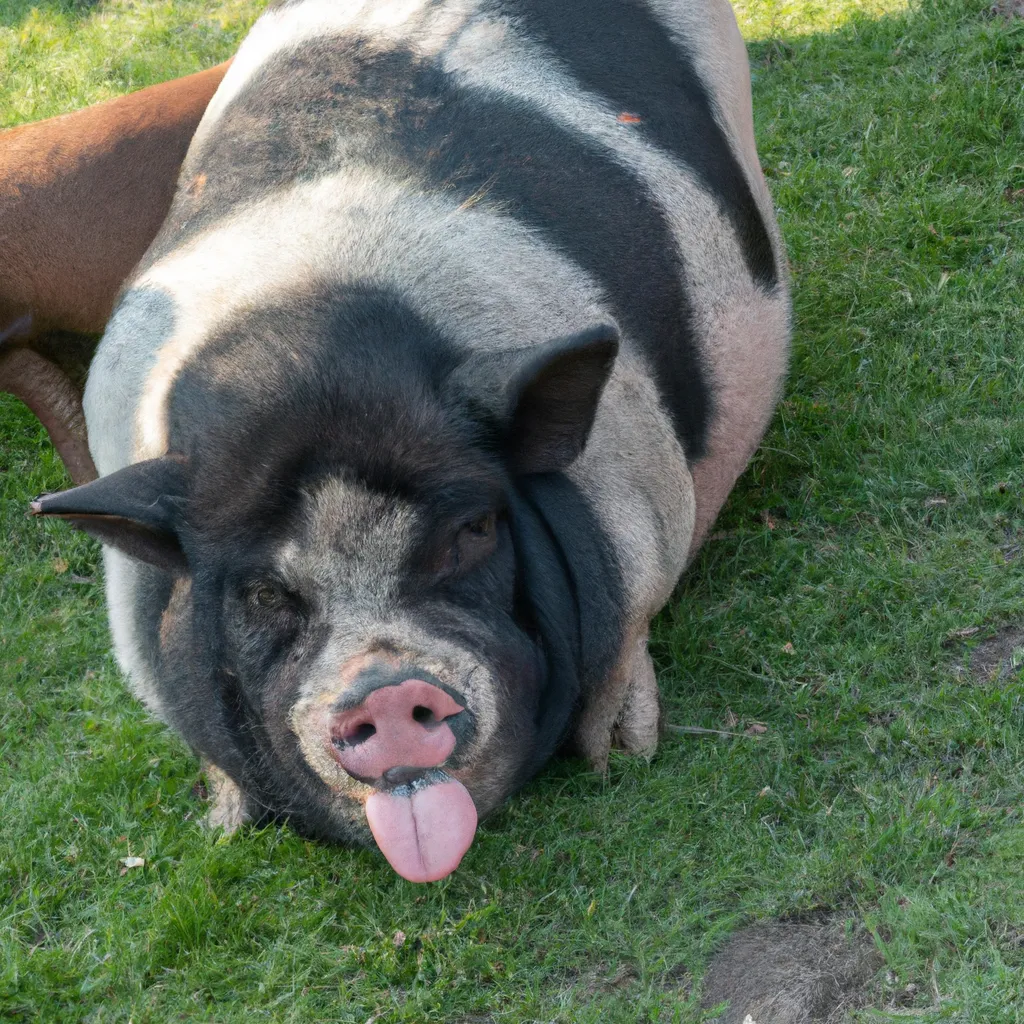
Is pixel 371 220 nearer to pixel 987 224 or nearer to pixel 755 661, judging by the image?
pixel 755 661

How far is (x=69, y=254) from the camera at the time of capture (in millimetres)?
6004

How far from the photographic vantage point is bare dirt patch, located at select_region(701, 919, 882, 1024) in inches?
127

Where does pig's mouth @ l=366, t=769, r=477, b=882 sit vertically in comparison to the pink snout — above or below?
below

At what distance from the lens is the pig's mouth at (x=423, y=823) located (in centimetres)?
339

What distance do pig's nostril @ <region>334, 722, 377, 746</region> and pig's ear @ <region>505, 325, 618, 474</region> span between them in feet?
2.72

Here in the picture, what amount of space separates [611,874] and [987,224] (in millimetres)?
3704

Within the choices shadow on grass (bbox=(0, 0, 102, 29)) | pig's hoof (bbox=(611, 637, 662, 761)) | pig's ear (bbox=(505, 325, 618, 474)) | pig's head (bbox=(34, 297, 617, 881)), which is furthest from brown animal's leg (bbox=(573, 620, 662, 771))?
shadow on grass (bbox=(0, 0, 102, 29))

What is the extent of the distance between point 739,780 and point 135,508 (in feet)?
6.05

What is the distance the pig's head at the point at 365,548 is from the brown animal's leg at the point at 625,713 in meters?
0.35

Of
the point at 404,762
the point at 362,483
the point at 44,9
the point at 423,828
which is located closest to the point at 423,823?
the point at 423,828

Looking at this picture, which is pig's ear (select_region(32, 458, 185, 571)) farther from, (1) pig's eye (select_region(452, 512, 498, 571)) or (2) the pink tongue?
(2) the pink tongue

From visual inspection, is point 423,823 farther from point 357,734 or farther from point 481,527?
point 481,527

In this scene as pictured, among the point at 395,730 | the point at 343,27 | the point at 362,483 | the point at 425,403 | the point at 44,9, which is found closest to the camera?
the point at 395,730

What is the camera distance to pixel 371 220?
12.9 ft
